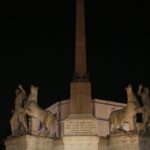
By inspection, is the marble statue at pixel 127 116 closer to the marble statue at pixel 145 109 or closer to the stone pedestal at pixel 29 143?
the marble statue at pixel 145 109

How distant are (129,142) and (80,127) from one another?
237 cm

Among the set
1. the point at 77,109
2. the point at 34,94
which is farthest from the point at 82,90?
the point at 34,94

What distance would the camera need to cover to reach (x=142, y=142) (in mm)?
21016

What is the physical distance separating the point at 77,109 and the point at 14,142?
3.34 m

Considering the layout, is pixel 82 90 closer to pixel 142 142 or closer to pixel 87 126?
pixel 87 126

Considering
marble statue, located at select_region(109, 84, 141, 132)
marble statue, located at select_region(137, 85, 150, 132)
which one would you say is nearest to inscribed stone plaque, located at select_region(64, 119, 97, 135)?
marble statue, located at select_region(109, 84, 141, 132)

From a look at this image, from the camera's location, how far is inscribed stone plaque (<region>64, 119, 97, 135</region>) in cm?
2114

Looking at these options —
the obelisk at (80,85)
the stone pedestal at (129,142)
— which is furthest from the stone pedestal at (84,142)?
the obelisk at (80,85)

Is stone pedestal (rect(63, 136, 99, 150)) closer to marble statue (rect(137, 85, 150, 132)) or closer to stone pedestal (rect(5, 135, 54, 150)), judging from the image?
stone pedestal (rect(5, 135, 54, 150))

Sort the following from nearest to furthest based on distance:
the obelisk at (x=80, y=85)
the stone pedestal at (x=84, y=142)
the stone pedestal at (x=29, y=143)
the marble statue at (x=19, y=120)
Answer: the stone pedestal at (x=29, y=143) < the stone pedestal at (x=84, y=142) < the marble statue at (x=19, y=120) < the obelisk at (x=80, y=85)

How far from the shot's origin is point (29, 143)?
20.8 metres

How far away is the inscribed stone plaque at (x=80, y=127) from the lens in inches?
832

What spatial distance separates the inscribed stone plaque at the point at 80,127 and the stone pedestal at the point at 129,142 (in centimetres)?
120

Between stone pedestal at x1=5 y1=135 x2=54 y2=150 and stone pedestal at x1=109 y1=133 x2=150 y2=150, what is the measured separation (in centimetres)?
298
